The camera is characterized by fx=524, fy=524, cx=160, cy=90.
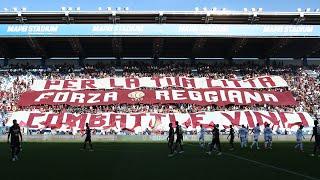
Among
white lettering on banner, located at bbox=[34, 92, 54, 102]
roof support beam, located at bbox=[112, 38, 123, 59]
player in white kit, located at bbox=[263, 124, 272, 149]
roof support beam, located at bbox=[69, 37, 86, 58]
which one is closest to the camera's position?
player in white kit, located at bbox=[263, 124, 272, 149]

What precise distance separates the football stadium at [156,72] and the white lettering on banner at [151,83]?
14 cm

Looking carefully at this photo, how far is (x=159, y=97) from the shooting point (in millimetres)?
67562

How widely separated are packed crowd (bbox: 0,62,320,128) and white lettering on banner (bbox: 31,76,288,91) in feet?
4.36

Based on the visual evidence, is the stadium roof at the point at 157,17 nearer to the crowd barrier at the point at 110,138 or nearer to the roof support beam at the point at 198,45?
the roof support beam at the point at 198,45

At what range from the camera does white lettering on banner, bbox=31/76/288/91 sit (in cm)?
7038

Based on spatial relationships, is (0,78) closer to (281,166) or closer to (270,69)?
(270,69)

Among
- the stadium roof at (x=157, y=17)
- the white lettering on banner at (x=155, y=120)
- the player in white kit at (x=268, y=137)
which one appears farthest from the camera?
the stadium roof at (x=157, y=17)

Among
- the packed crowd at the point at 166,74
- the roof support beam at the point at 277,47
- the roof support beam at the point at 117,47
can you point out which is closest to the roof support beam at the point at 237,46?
the packed crowd at the point at 166,74

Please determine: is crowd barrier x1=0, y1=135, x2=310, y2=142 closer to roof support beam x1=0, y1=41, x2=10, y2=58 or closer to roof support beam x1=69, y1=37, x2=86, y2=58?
roof support beam x1=69, y1=37, x2=86, y2=58

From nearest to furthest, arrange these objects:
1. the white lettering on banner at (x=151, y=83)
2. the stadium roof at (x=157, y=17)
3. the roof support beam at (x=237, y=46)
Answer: the stadium roof at (x=157, y=17) < the white lettering on banner at (x=151, y=83) < the roof support beam at (x=237, y=46)

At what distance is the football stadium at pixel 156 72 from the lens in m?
61.7

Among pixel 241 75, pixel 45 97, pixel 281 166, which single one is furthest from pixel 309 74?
pixel 281 166

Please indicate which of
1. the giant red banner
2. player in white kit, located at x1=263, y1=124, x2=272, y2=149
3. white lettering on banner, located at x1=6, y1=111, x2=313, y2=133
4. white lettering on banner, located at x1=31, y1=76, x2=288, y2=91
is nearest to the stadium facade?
white lettering on banner, located at x1=31, y1=76, x2=288, y2=91

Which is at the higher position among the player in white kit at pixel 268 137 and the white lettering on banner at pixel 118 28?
the white lettering on banner at pixel 118 28
